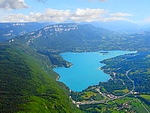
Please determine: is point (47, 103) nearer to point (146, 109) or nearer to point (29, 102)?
point (29, 102)

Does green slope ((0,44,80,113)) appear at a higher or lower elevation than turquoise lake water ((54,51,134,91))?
higher

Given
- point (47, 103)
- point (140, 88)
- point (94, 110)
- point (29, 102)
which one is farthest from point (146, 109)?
point (29, 102)

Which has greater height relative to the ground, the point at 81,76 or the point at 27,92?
the point at 27,92

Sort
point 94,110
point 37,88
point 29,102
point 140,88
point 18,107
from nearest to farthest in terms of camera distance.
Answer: point 18,107, point 29,102, point 94,110, point 37,88, point 140,88

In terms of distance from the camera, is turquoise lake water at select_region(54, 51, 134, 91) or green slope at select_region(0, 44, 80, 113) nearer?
green slope at select_region(0, 44, 80, 113)

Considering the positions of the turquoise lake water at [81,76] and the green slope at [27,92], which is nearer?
the green slope at [27,92]

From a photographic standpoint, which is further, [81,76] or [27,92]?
[81,76]

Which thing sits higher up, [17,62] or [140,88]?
[17,62]

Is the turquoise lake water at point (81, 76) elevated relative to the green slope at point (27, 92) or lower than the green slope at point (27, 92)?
lower
